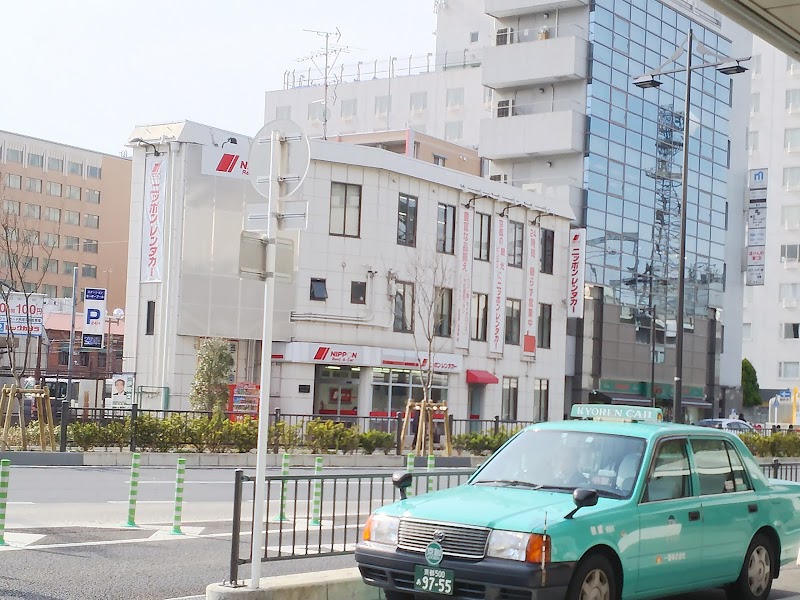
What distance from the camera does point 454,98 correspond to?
239 feet

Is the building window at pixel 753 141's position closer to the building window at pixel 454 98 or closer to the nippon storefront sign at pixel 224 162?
the building window at pixel 454 98

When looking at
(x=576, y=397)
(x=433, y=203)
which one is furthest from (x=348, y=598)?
(x=576, y=397)

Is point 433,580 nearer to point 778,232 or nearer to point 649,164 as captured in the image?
point 649,164

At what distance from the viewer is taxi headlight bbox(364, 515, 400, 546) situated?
27.7ft

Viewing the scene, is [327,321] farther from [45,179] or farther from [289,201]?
[45,179]

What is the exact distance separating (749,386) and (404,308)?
45.0 m

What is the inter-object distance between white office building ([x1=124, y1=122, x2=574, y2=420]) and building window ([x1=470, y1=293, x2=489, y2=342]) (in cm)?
8

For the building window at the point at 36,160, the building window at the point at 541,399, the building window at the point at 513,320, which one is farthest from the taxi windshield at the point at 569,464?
the building window at the point at 36,160

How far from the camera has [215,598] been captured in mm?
8438

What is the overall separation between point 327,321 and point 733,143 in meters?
39.4

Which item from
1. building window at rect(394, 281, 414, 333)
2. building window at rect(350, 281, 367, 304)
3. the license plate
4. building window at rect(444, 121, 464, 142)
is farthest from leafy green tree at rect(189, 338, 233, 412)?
building window at rect(444, 121, 464, 142)

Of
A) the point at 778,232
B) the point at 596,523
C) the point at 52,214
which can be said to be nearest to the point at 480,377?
the point at 596,523

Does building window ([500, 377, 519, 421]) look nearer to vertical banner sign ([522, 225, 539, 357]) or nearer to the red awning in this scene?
vertical banner sign ([522, 225, 539, 357])

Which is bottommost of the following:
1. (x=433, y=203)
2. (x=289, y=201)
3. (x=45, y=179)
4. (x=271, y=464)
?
(x=271, y=464)
